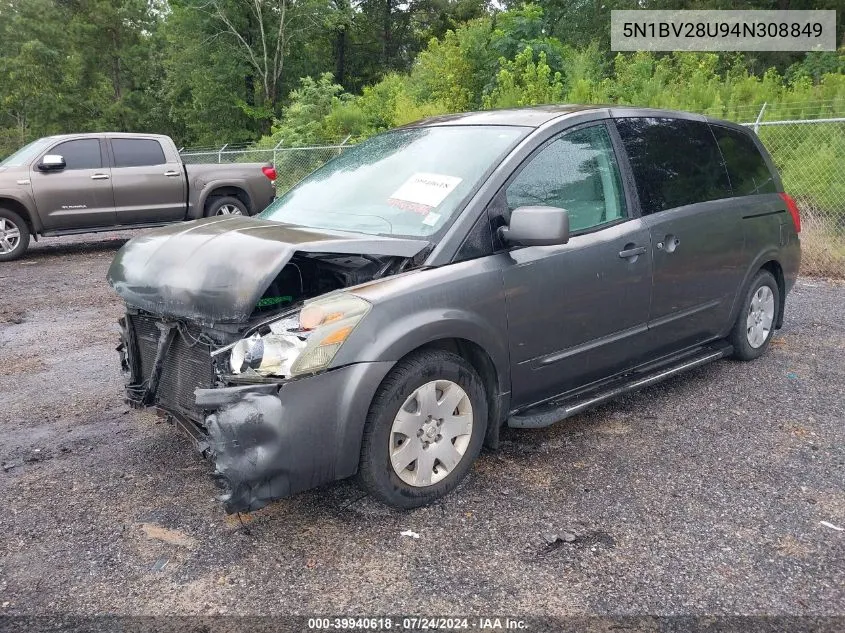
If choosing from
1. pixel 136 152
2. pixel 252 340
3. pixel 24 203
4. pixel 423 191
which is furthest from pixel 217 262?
pixel 136 152

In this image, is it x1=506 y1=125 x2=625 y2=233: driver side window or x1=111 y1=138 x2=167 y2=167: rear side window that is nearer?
x1=506 y1=125 x2=625 y2=233: driver side window

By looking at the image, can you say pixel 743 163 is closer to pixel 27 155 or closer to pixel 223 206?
pixel 223 206

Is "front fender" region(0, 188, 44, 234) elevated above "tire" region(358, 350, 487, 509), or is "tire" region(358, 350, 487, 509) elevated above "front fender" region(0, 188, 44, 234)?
"front fender" region(0, 188, 44, 234)

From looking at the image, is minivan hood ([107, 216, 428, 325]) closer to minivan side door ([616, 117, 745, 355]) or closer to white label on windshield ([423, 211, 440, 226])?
white label on windshield ([423, 211, 440, 226])

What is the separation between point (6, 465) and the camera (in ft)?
11.9

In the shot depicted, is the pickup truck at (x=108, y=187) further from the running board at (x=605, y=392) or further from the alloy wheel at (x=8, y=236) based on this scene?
the running board at (x=605, y=392)

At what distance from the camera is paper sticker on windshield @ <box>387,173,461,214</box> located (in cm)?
342

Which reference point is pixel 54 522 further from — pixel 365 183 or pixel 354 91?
pixel 354 91

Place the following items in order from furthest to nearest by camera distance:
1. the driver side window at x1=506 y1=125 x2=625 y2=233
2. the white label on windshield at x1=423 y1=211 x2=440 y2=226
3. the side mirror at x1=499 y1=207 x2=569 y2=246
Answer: the driver side window at x1=506 y1=125 x2=625 y2=233, the white label on windshield at x1=423 y1=211 x2=440 y2=226, the side mirror at x1=499 y1=207 x2=569 y2=246

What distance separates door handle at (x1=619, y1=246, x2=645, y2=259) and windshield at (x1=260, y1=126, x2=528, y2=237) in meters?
0.86

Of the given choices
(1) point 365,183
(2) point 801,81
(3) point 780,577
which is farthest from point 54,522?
(2) point 801,81

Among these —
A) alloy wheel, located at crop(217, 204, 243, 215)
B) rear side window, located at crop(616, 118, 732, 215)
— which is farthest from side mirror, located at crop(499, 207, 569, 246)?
alloy wheel, located at crop(217, 204, 243, 215)

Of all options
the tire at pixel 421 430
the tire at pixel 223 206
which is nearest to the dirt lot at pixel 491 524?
the tire at pixel 421 430

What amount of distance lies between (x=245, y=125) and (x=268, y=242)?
32.0 meters
